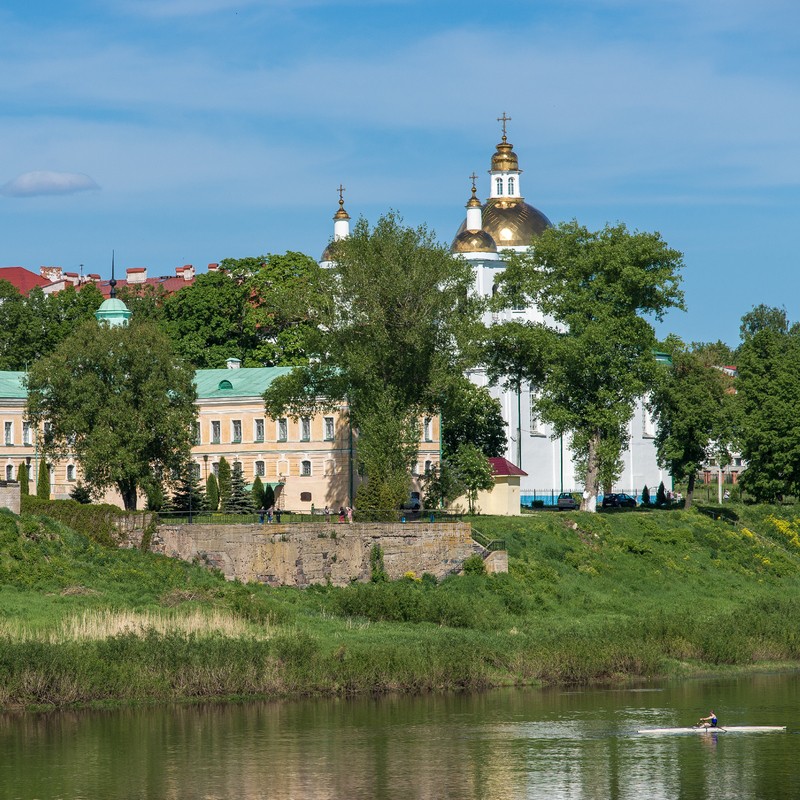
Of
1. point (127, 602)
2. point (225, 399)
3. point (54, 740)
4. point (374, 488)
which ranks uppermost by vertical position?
point (225, 399)

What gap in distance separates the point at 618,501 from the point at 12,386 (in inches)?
1182

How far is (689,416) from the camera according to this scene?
288ft

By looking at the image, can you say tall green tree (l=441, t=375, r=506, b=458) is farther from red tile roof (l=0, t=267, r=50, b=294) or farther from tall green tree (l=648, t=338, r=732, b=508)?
red tile roof (l=0, t=267, r=50, b=294)

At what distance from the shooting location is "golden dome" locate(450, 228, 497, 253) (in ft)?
318

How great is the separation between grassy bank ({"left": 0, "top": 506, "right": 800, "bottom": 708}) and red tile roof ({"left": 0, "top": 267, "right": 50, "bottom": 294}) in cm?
8259

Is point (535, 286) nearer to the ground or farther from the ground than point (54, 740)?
farther from the ground

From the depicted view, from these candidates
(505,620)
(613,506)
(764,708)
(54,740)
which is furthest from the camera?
(613,506)

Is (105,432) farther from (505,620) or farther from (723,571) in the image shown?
(723,571)

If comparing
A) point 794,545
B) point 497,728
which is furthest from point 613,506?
point 497,728

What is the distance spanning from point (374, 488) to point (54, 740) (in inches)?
922

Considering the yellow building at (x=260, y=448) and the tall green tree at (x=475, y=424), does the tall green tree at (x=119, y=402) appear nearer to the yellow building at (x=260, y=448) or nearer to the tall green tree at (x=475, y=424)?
the yellow building at (x=260, y=448)

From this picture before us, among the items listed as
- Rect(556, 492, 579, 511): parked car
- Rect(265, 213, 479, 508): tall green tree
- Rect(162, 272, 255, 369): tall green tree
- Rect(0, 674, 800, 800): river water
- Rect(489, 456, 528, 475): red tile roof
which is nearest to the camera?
Rect(0, 674, 800, 800): river water

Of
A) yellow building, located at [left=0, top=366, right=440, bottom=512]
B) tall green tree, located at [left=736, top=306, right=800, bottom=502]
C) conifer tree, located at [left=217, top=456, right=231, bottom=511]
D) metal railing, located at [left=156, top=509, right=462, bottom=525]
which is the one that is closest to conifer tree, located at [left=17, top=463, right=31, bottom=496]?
yellow building, located at [left=0, top=366, right=440, bottom=512]

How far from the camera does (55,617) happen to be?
46.2m
